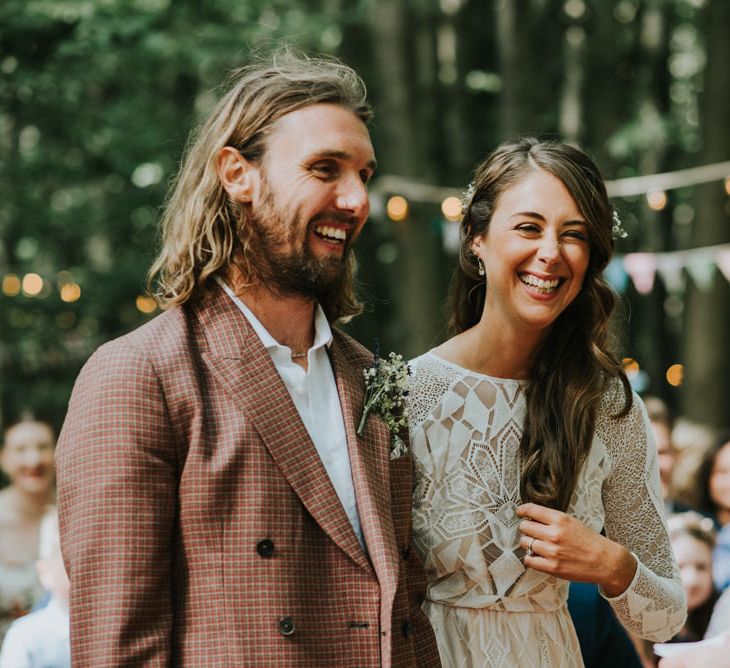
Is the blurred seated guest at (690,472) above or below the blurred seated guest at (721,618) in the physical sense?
above

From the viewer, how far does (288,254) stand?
9.69 feet

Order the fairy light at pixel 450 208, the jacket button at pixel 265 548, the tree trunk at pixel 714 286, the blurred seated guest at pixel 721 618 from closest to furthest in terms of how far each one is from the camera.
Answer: the jacket button at pixel 265 548, the blurred seated guest at pixel 721 618, the fairy light at pixel 450 208, the tree trunk at pixel 714 286

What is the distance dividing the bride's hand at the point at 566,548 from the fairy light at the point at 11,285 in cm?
1003

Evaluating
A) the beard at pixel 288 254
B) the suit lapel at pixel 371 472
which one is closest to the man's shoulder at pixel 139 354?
the beard at pixel 288 254

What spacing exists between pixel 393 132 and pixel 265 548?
29.0ft

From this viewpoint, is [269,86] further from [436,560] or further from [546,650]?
[546,650]

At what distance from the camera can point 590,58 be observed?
13.1 meters

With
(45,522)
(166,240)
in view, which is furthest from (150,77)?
(166,240)

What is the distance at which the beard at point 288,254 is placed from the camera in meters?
2.95

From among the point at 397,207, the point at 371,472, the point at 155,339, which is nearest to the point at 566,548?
the point at 371,472

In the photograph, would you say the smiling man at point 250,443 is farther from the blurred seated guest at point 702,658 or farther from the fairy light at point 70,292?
the fairy light at point 70,292

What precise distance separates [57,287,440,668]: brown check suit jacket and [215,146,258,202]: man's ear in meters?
0.28

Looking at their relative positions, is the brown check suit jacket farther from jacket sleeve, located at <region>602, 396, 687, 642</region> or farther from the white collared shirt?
jacket sleeve, located at <region>602, 396, 687, 642</region>

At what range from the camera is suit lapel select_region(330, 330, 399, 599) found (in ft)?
9.46
